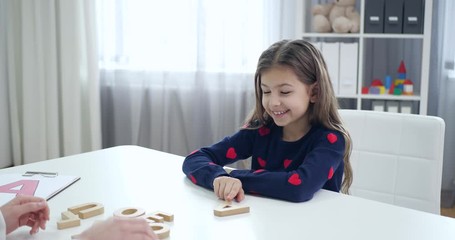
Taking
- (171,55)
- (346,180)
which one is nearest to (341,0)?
(171,55)

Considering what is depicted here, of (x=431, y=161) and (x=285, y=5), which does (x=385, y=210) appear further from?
(x=285, y=5)

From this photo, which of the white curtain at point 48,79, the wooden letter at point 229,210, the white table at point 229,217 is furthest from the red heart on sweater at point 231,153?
the white curtain at point 48,79

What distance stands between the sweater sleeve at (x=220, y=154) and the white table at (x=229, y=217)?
0.04 m

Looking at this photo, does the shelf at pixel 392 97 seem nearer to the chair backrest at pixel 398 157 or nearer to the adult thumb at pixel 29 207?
the chair backrest at pixel 398 157

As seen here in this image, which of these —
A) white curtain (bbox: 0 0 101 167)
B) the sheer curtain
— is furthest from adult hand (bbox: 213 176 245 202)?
white curtain (bbox: 0 0 101 167)

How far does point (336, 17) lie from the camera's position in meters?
3.01

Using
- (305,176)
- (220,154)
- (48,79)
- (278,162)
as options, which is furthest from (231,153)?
(48,79)

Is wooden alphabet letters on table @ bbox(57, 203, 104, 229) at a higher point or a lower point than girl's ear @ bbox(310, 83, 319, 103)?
lower

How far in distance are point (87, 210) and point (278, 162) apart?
616 millimetres

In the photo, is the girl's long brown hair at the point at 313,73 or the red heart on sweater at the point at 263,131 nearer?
the girl's long brown hair at the point at 313,73

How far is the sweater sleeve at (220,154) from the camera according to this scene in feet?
4.75

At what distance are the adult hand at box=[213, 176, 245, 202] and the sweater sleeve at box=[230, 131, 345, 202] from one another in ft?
0.13

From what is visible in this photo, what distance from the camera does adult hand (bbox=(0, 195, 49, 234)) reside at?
1067 mm

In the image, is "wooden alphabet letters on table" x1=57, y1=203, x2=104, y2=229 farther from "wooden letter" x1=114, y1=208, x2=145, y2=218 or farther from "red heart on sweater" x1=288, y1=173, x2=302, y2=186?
"red heart on sweater" x1=288, y1=173, x2=302, y2=186
